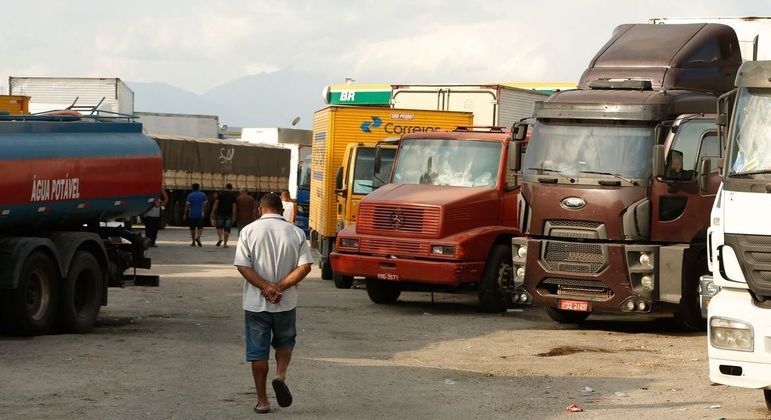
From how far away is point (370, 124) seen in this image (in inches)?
1013

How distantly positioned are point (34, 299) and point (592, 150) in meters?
7.16

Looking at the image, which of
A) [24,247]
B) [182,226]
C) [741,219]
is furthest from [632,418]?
[182,226]

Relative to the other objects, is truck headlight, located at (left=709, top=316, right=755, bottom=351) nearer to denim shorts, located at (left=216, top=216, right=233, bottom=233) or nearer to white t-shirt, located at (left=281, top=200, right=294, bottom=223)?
white t-shirt, located at (left=281, top=200, right=294, bottom=223)

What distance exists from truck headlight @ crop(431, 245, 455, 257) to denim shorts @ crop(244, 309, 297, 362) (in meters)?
8.79

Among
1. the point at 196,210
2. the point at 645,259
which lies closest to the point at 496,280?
the point at 645,259

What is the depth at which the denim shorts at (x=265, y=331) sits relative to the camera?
36.8ft

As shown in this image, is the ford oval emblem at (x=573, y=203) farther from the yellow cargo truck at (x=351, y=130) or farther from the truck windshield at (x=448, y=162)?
the yellow cargo truck at (x=351, y=130)

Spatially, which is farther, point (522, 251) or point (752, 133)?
point (522, 251)

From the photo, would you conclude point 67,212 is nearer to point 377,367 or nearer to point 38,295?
point 38,295

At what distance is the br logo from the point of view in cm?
2564

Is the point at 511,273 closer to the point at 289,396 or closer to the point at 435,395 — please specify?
the point at 435,395

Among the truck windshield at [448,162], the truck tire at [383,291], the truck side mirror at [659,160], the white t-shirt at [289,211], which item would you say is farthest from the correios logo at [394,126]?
the truck side mirror at [659,160]

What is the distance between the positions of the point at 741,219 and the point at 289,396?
3886mm

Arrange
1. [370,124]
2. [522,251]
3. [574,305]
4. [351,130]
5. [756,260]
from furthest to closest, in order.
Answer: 1. [351,130]
2. [370,124]
3. [522,251]
4. [574,305]
5. [756,260]
